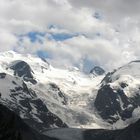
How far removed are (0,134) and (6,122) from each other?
256cm

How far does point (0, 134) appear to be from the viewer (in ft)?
232

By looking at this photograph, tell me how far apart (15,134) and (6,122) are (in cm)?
Result: 320

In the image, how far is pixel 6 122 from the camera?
72.9 metres

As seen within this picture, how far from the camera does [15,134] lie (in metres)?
70.3

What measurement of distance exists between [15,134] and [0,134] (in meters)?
2.00
